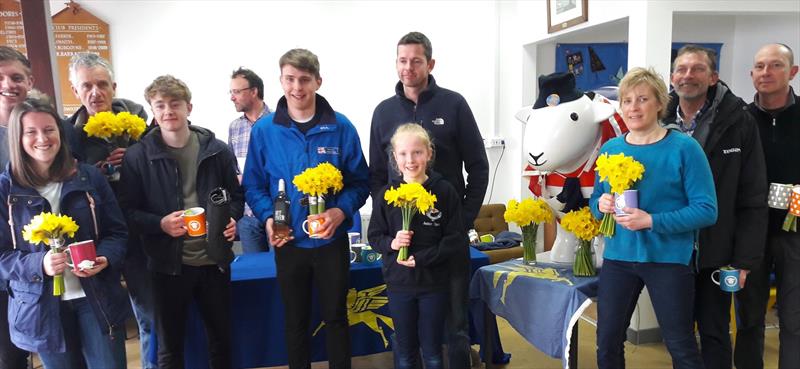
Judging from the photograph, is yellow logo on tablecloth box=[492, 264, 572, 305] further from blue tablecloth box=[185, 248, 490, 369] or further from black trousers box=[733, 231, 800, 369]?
black trousers box=[733, 231, 800, 369]

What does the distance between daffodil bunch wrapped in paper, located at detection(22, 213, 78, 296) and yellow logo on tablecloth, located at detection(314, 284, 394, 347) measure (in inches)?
53.6

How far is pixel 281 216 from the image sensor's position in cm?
218

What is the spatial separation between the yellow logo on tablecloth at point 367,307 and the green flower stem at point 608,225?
129 cm

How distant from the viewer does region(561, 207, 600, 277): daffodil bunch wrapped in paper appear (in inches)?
91.0

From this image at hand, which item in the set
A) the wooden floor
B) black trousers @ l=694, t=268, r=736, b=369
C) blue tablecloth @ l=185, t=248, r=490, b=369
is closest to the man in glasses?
blue tablecloth @ l=185, t=248, r=490, b=369

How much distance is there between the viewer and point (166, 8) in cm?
464

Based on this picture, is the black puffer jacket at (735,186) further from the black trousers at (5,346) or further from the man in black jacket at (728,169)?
the black trousers at (5,346)

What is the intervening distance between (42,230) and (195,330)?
1.13m

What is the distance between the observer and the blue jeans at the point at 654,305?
6.35ft

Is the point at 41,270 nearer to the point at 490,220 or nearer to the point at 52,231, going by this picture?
the point at 52,231

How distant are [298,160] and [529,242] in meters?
1.22

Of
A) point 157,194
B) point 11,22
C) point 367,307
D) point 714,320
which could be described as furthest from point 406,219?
point 11,22

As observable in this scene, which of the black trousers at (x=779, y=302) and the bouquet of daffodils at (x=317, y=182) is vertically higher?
the bouquet of daffodils at (x=317, y=182)

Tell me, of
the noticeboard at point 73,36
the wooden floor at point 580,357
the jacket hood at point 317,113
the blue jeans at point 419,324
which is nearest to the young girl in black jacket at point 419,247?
the blue jeans at point 419,324
